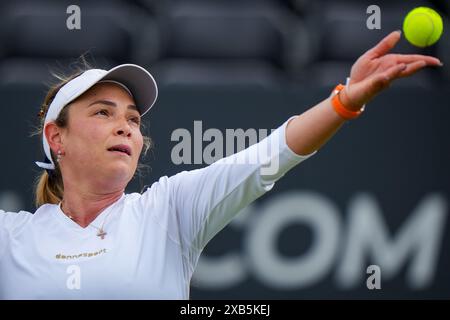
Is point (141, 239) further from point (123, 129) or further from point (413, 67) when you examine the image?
point (413, 67)

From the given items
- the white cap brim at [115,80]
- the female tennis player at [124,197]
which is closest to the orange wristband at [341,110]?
the female tennis player at [124,197]

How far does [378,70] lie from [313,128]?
0.20 meters

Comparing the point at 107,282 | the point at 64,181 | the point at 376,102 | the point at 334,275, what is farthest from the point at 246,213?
the point at 107,282

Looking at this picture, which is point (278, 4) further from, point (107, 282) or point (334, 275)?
point (107, 282)

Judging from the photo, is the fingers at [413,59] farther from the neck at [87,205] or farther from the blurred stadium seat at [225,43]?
the blurred stadium seat at [225,43]

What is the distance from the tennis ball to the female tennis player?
19.7 inches

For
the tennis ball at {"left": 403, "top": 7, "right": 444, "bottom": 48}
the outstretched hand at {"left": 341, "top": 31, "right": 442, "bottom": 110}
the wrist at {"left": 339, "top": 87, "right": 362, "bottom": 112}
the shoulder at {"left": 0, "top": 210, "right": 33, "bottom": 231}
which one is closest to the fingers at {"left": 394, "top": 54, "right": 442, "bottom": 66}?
the outstretched hand at {"left": 341, "top": 31, "right": 442, "bottom": 110}

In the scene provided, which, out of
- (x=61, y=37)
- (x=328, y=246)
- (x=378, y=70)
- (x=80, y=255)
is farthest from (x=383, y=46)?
(x=61, y=37)

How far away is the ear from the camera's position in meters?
2.62

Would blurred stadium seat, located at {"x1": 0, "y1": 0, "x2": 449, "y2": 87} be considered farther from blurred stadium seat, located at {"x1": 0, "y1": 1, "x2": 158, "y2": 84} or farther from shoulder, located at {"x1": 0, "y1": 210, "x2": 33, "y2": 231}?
shoulder, located at {"x1": 0, "y1": 210, "x2": 33, "y2": 231}

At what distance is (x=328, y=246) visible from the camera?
3.24m

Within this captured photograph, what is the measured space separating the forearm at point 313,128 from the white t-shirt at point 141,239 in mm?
38

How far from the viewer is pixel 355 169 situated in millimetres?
3293
